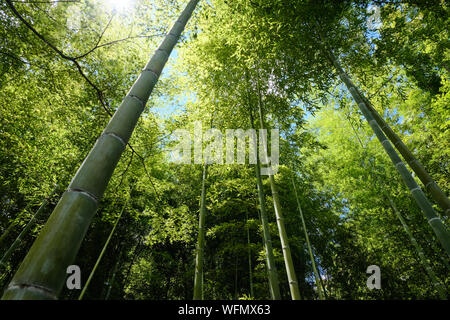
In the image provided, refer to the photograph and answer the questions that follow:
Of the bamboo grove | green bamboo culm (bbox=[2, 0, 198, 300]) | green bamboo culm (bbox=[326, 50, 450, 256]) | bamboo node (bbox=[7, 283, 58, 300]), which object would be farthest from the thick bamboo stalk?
bamboo node (bbox=[7, 283, 58, 300])

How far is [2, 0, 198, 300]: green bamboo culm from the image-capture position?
→ 54cm

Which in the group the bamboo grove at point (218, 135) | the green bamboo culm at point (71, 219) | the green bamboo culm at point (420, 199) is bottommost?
the green bamboo culm at point (71, 219)

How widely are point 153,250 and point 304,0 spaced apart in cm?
961

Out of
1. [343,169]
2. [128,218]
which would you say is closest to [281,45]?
[343,169]

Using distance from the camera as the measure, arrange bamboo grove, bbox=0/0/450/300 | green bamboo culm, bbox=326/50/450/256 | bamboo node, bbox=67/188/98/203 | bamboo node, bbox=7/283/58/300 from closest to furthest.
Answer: bamboo node, bbox=7/283/58/300, bamboo node, bbox=67/188/98/203, green bamboo culm, bbox=326/50/450/256, bamboo grove, bbox=0/0/450/300

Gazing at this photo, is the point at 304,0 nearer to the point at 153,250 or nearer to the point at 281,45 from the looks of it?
the point at 281,45

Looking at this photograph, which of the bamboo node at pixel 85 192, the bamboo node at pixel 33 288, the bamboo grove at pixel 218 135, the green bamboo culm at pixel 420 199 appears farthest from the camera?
the bamboo grove at pixel 218 135

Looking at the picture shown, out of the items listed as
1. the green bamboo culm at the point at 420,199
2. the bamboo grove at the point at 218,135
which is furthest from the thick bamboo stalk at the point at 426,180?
the green bamboo culm at the point at 420,199

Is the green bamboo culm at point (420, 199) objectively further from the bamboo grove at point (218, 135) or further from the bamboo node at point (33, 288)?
the bamboo node at point (33, 288)

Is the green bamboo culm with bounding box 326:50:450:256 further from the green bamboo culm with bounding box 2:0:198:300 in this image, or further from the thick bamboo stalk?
the green bamboo culm with bounding box 2:0:198:300

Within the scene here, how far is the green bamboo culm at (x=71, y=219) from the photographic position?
537 millimetres

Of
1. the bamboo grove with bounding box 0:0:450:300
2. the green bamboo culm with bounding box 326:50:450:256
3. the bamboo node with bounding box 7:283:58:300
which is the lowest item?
the bamboo node with bounding box 7:283:58:300

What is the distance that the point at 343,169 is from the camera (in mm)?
6855
